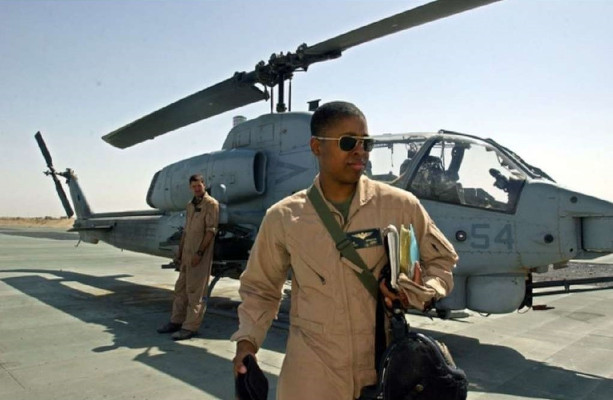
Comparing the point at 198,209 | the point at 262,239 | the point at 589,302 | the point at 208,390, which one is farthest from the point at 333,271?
the point at 589,302

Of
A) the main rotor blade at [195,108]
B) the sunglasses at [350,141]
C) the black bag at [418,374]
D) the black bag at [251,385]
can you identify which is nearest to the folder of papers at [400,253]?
the black bag at [418,374]

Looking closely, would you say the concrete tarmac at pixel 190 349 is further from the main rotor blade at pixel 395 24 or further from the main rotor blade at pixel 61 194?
the main rotor blade at pixel 61 194

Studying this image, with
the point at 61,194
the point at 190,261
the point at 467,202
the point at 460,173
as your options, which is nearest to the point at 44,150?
the point at 61,194

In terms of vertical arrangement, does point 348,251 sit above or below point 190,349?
above

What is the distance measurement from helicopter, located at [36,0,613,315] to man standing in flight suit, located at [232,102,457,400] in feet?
12.0

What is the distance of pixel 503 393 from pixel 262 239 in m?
3.25

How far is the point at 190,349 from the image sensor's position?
18.5 ft

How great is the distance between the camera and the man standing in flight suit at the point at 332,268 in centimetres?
189

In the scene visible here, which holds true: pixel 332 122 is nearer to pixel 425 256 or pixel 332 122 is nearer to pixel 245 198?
pixel 425 256

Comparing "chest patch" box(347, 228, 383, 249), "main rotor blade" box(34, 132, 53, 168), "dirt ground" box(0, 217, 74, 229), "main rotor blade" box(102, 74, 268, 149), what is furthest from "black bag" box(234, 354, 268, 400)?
"dirt ground" box(0, 217, 74, 229)

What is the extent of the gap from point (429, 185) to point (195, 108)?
4.25 metres

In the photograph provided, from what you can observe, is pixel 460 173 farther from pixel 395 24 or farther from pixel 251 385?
pixel 251 385

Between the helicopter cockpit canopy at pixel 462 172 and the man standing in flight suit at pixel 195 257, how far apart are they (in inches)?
93.8

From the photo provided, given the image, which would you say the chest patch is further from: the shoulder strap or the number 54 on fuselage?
the number 54 on fuselage
